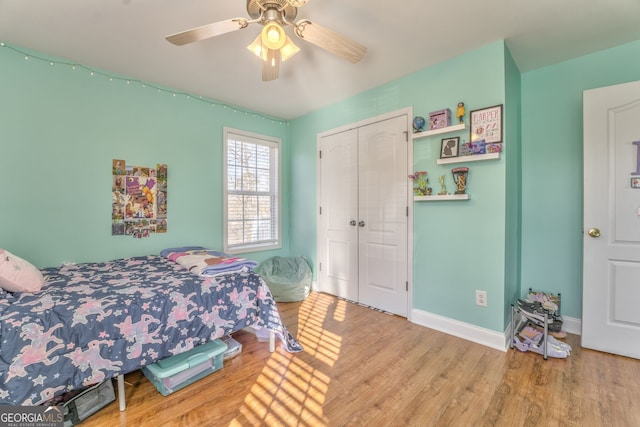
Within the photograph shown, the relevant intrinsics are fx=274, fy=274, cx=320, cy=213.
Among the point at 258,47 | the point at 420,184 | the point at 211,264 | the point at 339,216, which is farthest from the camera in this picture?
the point at 339,216

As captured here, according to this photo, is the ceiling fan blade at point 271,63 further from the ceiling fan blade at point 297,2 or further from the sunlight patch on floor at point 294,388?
Answer: the sunlight patch on floor at point 294,388

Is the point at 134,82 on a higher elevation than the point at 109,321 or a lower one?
higher

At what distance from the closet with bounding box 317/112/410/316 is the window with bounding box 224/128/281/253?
727mm

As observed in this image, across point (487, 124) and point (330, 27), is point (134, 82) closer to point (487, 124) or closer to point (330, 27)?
point (330, 27)

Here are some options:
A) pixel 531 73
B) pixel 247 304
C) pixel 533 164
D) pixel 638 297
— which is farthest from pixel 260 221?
pixel 638 297

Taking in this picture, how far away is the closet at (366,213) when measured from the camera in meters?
2.76

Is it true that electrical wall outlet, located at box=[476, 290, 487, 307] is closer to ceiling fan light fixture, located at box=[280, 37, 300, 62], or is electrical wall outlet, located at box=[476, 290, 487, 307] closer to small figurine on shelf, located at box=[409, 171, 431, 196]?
small figurine on shelf, located at box=[409, 171, 431, 196]

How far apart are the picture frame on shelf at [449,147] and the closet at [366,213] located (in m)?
0.37

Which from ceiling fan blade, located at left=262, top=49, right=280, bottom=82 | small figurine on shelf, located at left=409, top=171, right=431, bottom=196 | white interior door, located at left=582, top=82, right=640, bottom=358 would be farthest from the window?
white interior door, located at left=582, top=82, right=640, bottom=358

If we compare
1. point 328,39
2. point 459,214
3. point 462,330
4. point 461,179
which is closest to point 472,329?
point 462,330

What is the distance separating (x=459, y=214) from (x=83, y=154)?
11.0ft

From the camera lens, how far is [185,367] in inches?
65.5

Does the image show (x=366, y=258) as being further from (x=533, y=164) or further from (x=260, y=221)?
(x=533, y=164)

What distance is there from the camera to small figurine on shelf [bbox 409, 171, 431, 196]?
8.30 ft
